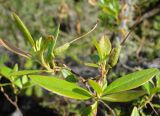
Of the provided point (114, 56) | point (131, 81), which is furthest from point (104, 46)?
point (131, 81)

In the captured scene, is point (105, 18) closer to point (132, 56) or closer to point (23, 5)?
point (132, 56)

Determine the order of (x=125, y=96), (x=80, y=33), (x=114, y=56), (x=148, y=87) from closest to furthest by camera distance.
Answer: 1. (x=125, y=96)
2. (x=114, y=56)
3. (x=148, y=87)
4. (x=80, y=33)

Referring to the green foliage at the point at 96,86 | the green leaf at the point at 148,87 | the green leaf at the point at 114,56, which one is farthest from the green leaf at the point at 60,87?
the green leaf at the point at 148,87

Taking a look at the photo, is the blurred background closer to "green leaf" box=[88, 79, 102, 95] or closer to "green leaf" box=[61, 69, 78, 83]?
"green leaf" box=[61, 69, 78, 83]

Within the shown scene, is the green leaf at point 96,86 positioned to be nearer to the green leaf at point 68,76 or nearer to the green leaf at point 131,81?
the green leaf at point 131,81

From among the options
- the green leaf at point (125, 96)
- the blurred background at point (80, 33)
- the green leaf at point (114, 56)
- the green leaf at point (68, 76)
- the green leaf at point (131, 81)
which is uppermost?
the green leaf at point (114, 56)

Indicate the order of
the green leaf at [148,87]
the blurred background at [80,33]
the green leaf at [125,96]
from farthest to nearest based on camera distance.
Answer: the blurred background at [80,33], the green leaf at [148,87], the green leaf at [125,96]

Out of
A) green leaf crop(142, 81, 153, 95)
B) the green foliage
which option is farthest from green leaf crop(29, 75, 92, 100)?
green leaf crop(142, 81, 153, 95)

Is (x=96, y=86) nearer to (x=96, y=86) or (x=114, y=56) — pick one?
(x=96, y=86)
